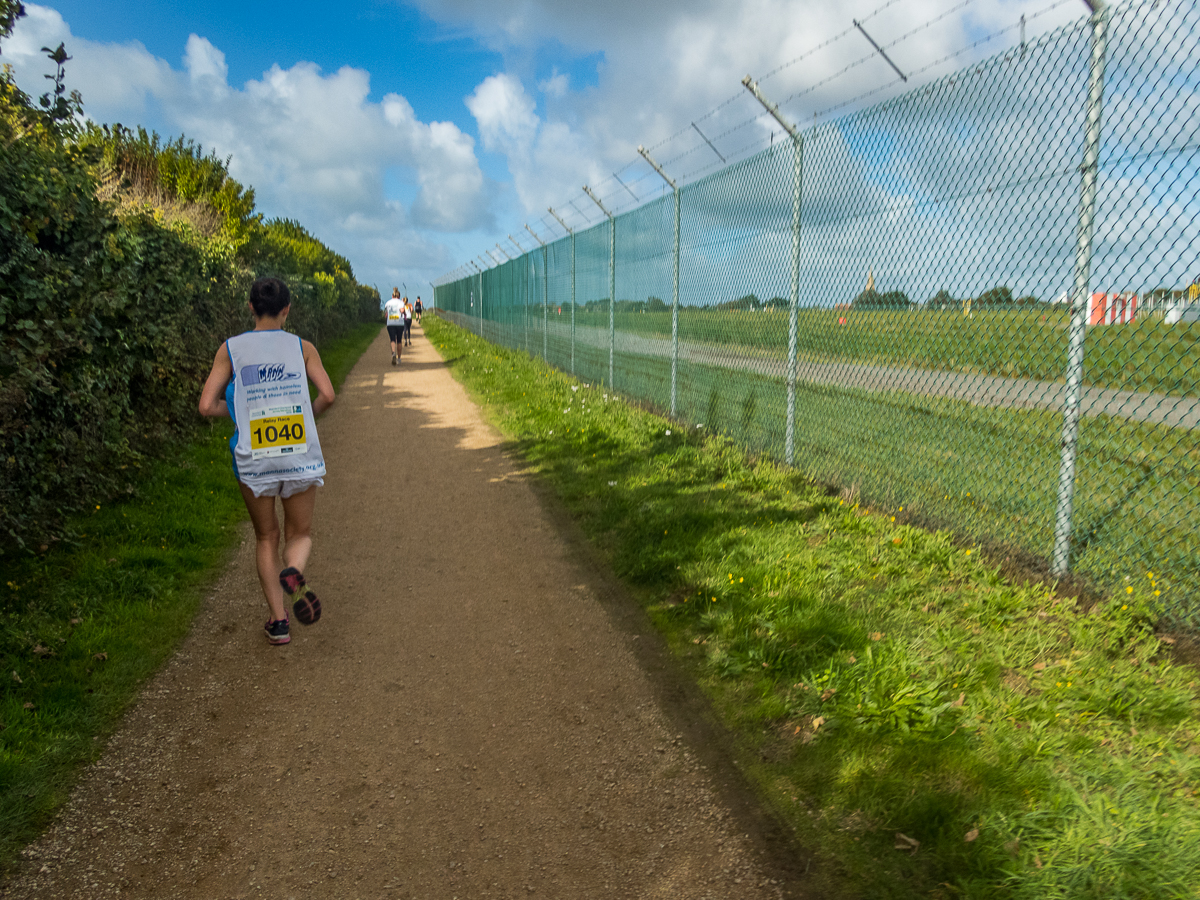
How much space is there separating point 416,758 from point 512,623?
4.36ft

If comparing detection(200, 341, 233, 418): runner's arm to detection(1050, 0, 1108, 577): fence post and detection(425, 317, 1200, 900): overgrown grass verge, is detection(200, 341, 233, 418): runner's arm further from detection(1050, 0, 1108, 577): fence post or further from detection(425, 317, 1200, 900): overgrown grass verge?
detection(1050, 0, 1108, 577): fence post

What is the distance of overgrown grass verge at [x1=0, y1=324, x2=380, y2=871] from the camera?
9.68 ft

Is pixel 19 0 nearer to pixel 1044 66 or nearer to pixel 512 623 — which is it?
pixel 512 623

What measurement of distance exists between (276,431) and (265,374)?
0.27 meters

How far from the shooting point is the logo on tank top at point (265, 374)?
3863 millimetres

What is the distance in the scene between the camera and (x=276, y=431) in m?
3.91

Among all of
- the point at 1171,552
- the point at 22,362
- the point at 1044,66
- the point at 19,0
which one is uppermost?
the point at 19,0

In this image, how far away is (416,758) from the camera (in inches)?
122

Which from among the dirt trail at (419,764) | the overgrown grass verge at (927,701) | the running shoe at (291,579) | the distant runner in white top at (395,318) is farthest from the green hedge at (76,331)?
the distant runner in white top at (395,318)

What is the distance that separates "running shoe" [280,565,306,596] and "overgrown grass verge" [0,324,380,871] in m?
0.66

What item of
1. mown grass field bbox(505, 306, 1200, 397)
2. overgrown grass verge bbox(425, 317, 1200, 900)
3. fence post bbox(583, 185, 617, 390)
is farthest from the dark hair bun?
fence post bbox(583, 185, 617, 390)

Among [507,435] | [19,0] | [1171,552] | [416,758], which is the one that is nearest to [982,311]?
[1171,552]

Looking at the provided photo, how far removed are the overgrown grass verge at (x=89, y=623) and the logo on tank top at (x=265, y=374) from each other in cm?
138

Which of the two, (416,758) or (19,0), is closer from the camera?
(416,758)
